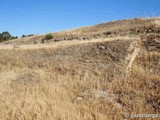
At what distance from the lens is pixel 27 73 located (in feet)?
30.7

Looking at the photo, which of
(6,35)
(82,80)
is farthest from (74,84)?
(6,35)

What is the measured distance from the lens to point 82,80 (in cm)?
779

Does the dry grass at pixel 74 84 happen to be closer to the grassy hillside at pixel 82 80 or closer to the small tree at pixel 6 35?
the grassy hillside at pixel 82 80

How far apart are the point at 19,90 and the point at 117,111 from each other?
3463 mm

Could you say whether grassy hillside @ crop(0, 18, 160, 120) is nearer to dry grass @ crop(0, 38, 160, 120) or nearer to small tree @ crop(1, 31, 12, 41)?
dry grass @ crop(0, 38, 160, 120)

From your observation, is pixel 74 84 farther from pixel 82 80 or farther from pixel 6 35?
pixel 6 35

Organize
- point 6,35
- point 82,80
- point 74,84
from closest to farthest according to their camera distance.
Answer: point 74,84 < point 82,80 < point 6,35

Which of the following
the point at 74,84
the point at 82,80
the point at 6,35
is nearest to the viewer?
the point at 74,84

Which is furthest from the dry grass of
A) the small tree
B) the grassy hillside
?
the small tree

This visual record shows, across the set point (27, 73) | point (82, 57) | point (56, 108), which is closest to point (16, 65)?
point (27, 73)

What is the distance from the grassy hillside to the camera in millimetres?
5250

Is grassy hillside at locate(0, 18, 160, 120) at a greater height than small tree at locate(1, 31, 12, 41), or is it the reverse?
small tree at locate(1, 31, 12, 41)

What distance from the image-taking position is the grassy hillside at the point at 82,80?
17.2 ft

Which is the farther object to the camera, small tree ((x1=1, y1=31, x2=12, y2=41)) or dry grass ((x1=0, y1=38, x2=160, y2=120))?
small tree ((x1=1, y1=31, x2=12, y2=41))
